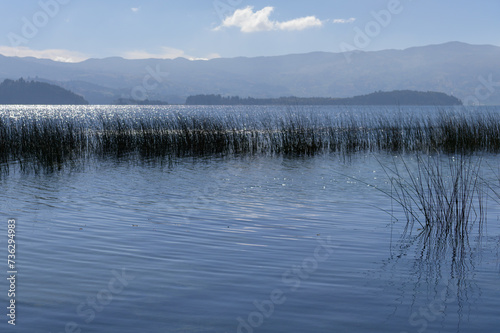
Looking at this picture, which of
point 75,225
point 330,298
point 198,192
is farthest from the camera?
point 198,192

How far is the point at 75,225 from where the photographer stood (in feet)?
22.6

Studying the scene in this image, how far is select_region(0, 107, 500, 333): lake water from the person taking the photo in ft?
12.4

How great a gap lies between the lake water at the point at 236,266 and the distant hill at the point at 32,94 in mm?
189848

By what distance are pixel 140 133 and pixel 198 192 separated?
892cm

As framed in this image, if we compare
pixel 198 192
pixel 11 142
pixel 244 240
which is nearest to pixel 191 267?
pixel 244 240

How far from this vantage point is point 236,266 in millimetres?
5016

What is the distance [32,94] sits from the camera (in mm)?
182125

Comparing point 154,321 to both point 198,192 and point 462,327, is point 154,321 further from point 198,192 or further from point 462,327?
point 198,192

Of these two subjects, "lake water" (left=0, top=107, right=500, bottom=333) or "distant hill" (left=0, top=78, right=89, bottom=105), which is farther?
"distant hill" (left=0, top=78, right=89, bottom=105)

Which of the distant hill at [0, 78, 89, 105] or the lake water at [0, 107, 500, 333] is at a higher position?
the distant hill at [0, 78, 89, 105]

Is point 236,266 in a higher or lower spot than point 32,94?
lower

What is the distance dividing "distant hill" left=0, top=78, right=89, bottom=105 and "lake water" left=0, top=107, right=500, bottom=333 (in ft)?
623

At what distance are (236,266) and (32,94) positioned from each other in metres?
195

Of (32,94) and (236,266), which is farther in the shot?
(32,94)
